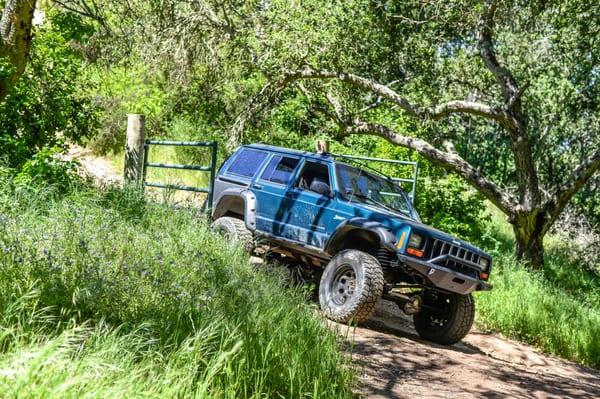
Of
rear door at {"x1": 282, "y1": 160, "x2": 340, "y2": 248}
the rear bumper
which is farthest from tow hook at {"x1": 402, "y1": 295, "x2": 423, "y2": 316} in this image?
rear door at {"x1": 282, "y1": 160, "x2": 340, "y2": 248}

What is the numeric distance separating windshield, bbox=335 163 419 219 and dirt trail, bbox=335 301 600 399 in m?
1.37

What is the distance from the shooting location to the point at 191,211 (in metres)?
9.88

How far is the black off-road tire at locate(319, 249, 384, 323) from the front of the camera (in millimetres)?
8242

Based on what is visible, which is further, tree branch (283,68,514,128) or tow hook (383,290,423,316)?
tree branch (283,68,514,128)

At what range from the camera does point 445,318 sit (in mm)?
9281

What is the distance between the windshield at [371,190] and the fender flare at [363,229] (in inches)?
17.9

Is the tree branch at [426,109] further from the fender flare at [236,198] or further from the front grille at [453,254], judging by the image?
the front grille at [453,254]

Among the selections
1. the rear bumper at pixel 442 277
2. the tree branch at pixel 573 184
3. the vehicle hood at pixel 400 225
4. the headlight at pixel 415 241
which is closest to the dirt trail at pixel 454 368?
the rear bumper at pixel 442 277

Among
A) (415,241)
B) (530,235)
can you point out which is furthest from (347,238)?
(530,235)

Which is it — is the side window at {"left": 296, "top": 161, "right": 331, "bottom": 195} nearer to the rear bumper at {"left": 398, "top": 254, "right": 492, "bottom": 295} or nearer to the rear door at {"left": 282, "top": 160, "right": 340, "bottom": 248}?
the rear door at {"left": 282, "top": 160, "right": 340, "bottom": 248}

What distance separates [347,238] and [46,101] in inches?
204

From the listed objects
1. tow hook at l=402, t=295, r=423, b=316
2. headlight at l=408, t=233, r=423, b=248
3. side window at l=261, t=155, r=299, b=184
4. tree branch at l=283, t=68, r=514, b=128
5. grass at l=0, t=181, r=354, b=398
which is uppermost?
tree branch at l=283, t=68, r=514, b=128

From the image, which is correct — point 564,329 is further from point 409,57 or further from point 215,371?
point 215,371

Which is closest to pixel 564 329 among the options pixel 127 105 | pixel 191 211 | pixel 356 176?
pixel 356 176
